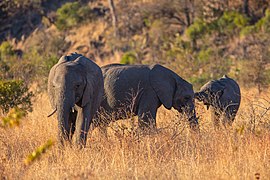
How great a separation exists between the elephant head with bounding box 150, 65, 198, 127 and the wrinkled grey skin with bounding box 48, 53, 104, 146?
1694 millimetres

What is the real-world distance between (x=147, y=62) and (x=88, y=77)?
21.3m

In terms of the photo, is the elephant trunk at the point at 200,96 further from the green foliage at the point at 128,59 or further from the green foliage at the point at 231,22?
the green foliage at the point at 231,22

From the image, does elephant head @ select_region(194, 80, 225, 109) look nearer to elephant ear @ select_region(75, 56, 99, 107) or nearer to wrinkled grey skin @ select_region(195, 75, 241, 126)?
wrinkled grey skin @ select_region(195, 75, 241, 126)

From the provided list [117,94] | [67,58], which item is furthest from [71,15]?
[67,58]

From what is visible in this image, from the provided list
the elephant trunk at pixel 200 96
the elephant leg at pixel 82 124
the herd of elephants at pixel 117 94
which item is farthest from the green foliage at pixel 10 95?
the elephant leg at pixel 82 124

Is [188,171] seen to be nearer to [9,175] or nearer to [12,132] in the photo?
[9,175]

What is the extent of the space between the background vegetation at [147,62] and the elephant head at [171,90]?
335 mm

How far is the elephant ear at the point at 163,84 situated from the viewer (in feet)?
36.4

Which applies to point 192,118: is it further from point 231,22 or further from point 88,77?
point 231,22

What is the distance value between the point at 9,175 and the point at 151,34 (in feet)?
93.6

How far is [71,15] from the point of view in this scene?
134 ft

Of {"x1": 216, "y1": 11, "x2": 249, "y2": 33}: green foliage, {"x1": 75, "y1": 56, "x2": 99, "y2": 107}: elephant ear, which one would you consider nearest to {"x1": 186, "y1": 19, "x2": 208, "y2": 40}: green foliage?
{"x1": 216, "y1": 11, "x2": 249, "y2": 33}: green foliage

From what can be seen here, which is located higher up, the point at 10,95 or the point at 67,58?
the point at 67,58

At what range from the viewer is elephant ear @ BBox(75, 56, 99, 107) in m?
8.98
